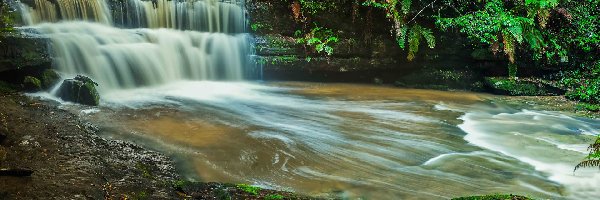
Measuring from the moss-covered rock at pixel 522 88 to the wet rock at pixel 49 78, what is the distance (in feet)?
34.2

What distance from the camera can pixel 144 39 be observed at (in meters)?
10.7

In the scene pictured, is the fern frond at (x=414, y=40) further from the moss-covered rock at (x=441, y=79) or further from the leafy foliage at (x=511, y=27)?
the moss-covered rock at (x=441, y=79)

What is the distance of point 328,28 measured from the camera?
11.5m

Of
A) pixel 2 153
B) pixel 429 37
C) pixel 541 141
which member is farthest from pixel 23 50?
pixel 541 141

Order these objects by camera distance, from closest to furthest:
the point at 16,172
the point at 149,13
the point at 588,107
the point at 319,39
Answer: the point at 16,172 < the point at 588,107 < the point at 149,13 < the point at 319,39

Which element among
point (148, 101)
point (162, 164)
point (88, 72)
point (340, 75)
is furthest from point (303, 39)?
point (162, 164)

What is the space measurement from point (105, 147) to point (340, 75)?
764cm

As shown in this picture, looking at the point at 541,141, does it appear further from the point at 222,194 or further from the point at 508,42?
the point at 222,194

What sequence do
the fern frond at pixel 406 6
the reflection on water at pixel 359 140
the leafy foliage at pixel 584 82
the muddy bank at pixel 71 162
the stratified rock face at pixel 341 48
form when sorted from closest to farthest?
the muddy bank at pixel 71 162 < the reflection on water at pixel 359 140 < the leafy foliage at pixel 584 82 < the fern frond at pixel 406 6 < the stratified rock face at pixel 341 48

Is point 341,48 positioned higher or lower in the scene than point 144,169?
higher

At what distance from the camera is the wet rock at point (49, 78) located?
27.8 feet

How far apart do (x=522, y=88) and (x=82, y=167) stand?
10678 millimetres

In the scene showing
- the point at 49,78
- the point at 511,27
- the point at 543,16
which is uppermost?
the point at 543,16

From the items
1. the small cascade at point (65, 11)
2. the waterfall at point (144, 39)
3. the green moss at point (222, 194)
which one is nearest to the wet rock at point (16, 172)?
the green moss at point (222, 194)
